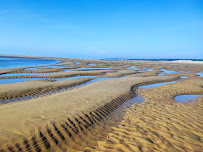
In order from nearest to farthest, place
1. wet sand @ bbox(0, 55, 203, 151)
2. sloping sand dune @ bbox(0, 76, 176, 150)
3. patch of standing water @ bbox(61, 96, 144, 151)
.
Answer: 1. wet sand @ bbox(0, 55, 203, 151)
2. sloping sand dune @ bbox(0, 76, 176, 150)
3. patch of standing water @ bbox(61, 96, 144, 151)

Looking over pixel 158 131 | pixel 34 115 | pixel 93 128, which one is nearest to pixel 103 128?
pixel 93 128

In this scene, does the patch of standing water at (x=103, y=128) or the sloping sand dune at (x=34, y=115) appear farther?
the patch of standing water at (x=103, y=128)

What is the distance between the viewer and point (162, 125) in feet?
18.0

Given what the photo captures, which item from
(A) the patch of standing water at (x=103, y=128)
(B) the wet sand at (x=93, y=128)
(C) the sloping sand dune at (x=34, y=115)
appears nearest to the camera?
(B) the wet sand at (x=93, y=128)

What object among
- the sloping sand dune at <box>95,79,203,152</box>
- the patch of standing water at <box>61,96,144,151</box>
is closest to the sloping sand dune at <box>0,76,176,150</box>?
the patch of standing water at <box>61,96,144,151</box>

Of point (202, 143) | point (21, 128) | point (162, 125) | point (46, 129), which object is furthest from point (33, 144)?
point (202, 143)

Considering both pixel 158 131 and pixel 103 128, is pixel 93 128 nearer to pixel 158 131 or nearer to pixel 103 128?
pixel 103 128

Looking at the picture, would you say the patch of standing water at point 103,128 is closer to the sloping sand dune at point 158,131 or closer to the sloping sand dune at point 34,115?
the sloping sand dune at point 158,131

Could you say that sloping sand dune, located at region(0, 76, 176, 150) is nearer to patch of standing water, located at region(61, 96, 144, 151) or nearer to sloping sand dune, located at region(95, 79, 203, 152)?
patch of standing water, located at region(61, 96, 144, 151)

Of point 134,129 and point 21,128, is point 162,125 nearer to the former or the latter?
point 134,129

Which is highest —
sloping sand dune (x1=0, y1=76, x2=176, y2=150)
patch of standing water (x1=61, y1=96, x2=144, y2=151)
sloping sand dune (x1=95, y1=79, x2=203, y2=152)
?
sloping sand dune (x1=0, y1=76, x2=176, y2=150)

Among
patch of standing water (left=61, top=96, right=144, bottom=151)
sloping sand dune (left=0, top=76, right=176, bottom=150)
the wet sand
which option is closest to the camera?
the wet sand

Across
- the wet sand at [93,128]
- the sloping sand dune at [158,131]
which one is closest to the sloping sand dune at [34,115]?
the wet sand at [93,128]

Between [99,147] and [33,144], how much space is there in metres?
2.02
